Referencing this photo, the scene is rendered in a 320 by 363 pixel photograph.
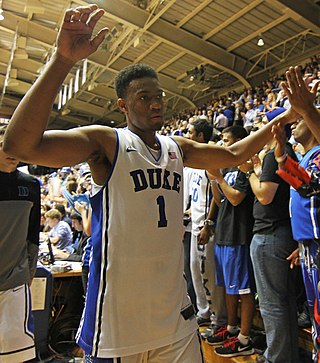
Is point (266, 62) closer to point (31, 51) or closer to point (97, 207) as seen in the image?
point (31, 51)

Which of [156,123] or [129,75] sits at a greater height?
[129,75]

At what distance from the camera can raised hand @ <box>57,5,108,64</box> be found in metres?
1.30

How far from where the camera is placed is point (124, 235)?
147cm

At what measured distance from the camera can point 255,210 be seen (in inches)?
118

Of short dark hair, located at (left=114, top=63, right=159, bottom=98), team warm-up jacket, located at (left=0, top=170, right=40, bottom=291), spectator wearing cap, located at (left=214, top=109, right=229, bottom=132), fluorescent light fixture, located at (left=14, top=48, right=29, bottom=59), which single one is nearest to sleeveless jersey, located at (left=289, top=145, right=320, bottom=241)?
short dark hair, located at (left=114, top=63, right=159, bottom=98)

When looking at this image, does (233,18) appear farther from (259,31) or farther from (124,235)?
(124,235)

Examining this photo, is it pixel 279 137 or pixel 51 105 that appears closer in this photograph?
pixel 51 105

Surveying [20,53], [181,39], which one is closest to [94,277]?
[181,39]

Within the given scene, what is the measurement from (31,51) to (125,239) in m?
16.1

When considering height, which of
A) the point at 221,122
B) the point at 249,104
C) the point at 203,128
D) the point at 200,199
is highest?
the point at 249,104

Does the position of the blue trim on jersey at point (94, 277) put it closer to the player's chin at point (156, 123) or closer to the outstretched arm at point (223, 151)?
the player's chin at point (156, 123)

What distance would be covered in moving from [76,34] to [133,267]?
870mm

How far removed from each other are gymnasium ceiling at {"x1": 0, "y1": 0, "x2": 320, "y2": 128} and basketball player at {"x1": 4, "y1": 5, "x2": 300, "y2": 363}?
9286 millimetres

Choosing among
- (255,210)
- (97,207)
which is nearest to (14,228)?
(97,207)
